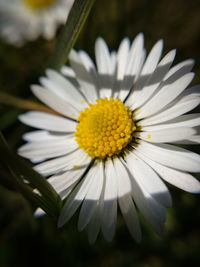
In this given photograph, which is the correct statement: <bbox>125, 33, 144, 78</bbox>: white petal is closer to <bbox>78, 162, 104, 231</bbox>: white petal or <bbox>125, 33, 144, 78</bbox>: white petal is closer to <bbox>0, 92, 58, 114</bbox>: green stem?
<bbox>78, 162, 104, 231</bbox>: white petal

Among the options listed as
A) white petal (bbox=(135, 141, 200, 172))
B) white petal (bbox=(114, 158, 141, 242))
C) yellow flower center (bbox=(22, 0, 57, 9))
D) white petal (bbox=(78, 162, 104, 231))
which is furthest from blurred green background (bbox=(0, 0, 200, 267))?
yellow flower center (bbox=(22, 0, 57, 9))

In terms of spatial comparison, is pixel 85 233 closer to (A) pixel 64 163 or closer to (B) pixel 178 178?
(A) pixel 64 163

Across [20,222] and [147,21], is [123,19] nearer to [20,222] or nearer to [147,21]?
[147,21]

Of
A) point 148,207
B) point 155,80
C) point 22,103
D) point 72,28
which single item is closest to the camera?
point 148,207

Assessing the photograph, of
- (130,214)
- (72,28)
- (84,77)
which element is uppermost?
(72,28)

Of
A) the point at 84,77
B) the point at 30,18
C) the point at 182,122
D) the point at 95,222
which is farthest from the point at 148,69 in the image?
the point at 30,18

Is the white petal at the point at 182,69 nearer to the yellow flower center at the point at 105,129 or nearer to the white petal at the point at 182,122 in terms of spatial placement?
the white petal at the point at 182,122

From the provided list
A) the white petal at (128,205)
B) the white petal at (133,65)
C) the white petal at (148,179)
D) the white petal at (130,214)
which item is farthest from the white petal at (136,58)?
the white petal at (130,214)
